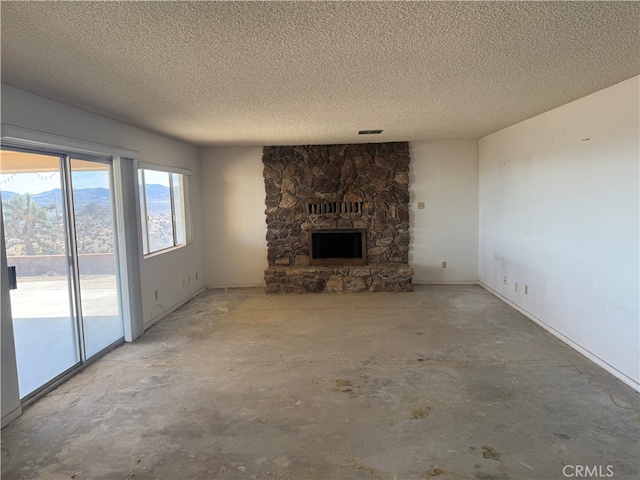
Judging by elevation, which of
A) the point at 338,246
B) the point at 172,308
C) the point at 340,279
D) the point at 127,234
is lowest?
the point at 172,308

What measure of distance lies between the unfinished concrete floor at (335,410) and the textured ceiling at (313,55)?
215 cm

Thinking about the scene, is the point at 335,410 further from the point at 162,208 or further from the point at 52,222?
the point at 162,208

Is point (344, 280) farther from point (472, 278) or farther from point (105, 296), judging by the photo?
point (105, 296)

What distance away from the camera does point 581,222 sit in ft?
11.1

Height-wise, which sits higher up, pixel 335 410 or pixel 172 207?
pixel 172 207

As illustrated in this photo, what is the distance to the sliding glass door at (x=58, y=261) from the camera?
280 centimetres

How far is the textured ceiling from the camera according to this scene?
1.66m

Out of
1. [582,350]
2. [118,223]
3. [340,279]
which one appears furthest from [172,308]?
[582,350]

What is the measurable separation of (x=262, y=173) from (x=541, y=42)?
15.0 ft

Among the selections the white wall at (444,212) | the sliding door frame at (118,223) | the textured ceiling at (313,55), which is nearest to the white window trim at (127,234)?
the sliding door frame at (118,223)

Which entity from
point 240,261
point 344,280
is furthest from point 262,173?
point 344,280

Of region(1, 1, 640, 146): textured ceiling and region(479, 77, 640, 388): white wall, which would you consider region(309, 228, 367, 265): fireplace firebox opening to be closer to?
region(479, 77, 640, 388): white wall

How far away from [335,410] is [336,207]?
12.7ft

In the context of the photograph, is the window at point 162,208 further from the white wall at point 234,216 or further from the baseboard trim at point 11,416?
the baseboard trim at point 11,416
